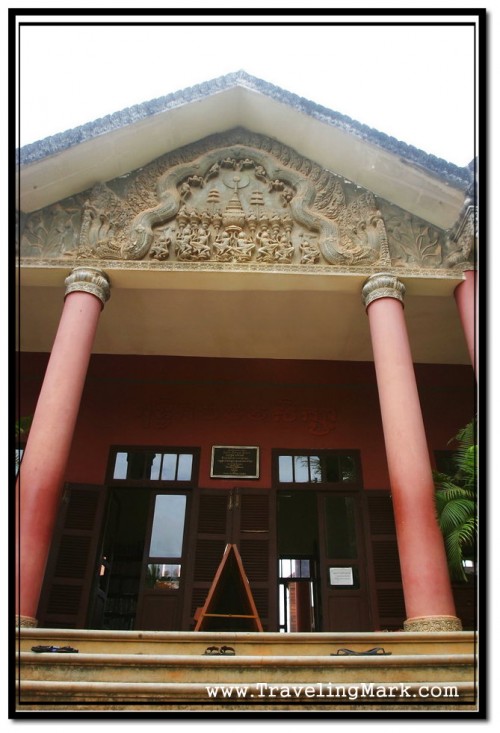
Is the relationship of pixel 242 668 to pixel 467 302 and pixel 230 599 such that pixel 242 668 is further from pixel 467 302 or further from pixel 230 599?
pixel 467 302

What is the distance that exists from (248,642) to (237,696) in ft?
2.87

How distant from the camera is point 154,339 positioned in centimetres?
850

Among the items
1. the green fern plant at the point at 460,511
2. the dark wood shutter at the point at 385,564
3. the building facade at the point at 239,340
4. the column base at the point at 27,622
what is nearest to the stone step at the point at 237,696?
the column base at the point at 27,622

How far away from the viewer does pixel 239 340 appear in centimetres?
848

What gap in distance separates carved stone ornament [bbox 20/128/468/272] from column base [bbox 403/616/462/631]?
3.97 meters

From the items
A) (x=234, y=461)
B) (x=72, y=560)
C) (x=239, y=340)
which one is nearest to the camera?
(x=72, y=560)

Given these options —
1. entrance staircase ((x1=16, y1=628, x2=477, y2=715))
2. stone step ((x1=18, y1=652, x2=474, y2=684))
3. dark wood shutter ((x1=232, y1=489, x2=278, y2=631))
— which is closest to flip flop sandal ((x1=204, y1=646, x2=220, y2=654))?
entrance staircase ((x1=16, y1=628, x2=477, y2=715))

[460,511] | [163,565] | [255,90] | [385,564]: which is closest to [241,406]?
[163,565]

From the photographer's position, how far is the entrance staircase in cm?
297

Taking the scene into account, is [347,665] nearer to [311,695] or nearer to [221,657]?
[311,695]

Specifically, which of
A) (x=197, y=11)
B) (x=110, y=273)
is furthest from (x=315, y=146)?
(x=197, y=11)

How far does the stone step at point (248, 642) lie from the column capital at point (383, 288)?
147 inches

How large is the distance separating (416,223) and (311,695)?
19.1 ft

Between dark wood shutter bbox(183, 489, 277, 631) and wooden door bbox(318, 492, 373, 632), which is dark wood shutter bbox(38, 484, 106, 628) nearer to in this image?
dark wood shutter bbox(183, 489, 277, 631)
